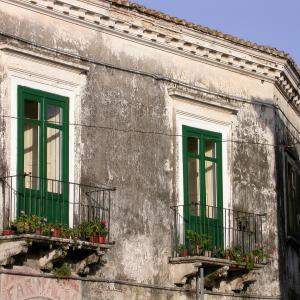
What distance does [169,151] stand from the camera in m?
23.3

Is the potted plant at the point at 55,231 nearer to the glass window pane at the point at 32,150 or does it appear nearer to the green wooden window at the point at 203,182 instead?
the glass window pane at the point at 32,150

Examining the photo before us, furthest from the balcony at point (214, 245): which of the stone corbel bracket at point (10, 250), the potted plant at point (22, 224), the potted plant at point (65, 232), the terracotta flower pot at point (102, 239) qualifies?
the stone corbel bracket at point (10, 250)

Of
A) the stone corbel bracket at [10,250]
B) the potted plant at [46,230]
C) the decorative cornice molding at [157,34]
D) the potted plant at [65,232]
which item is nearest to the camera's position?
the stone corbel bracket at [10,250]

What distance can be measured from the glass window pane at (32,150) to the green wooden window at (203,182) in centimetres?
363

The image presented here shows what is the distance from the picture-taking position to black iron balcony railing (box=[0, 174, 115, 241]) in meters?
19.8

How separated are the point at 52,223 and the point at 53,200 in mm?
520

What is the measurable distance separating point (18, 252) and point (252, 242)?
6.57 m

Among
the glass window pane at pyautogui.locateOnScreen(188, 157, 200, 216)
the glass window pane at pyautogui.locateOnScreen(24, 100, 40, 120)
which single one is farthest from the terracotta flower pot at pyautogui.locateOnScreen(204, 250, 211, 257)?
the glass window pane at pyautogui.locateOnScreen(24, 100, 40, 120)

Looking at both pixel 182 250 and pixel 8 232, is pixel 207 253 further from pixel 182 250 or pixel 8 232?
pixel 8 232

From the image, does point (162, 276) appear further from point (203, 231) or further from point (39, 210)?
point (39, 210)

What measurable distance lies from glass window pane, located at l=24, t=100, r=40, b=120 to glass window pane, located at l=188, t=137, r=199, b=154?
160 inches

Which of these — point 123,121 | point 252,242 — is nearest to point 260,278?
point 252,242

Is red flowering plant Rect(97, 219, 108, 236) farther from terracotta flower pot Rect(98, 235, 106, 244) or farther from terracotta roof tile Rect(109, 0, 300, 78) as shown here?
terracotta roof tile Rect(109, 0, 300, 78)

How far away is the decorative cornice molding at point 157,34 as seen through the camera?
2142 cm
